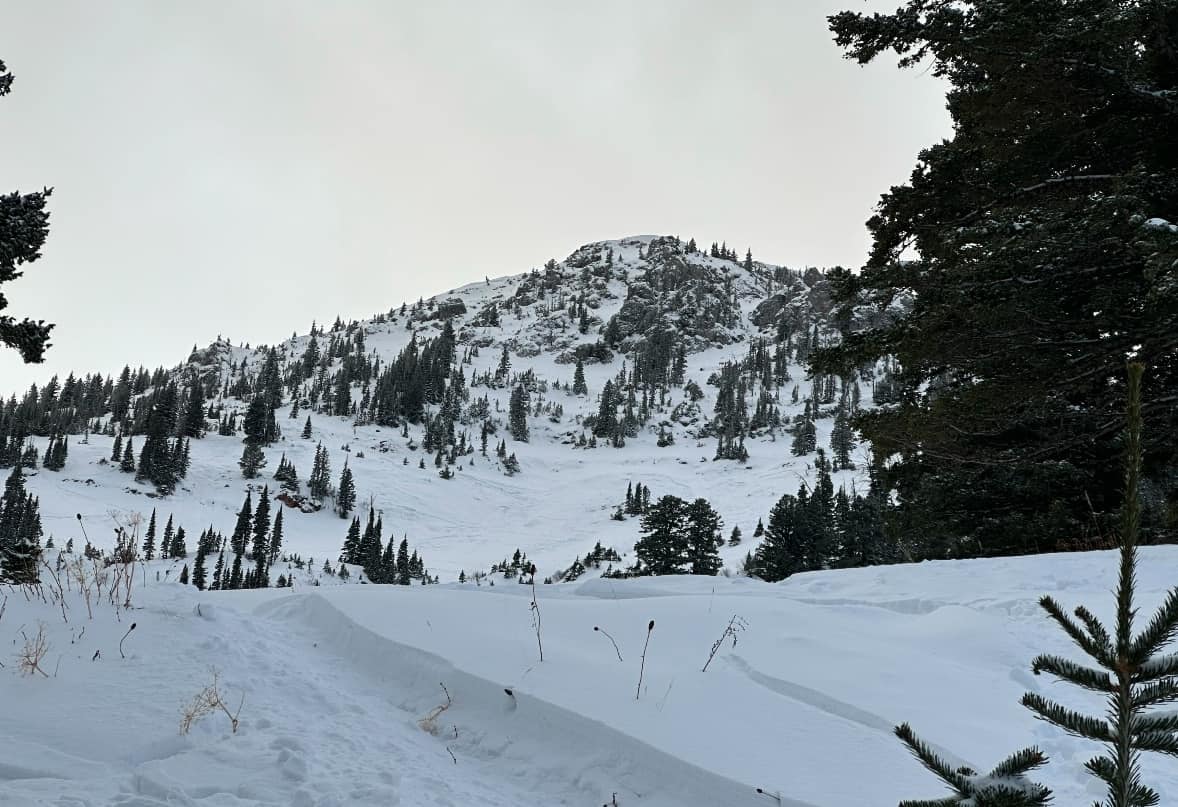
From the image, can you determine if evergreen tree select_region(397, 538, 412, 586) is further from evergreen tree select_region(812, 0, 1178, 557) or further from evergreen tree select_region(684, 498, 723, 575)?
evergreen tree select_region(812, 0, 1178, 557)

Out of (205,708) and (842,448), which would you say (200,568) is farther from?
(842,448)

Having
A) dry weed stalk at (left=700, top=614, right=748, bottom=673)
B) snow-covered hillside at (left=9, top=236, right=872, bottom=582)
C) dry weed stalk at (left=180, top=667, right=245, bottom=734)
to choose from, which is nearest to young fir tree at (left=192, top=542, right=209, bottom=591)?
snow-covered hillside at (left=9, top=236, right=872, bottom=582)

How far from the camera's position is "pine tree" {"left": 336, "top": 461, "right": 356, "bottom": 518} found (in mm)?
67812

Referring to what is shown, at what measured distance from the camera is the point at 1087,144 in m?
8.86

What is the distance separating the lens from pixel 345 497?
67812 mm

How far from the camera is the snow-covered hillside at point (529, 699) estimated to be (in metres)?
3.07

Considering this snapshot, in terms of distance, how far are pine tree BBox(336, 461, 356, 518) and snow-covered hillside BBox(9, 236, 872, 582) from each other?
1179mm

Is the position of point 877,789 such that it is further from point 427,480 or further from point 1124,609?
point 427,480

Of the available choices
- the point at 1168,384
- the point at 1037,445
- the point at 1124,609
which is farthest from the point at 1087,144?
the point at 1124,609

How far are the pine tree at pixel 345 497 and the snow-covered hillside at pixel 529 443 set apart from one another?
1.18 metres

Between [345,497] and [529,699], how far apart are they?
69.7 meters

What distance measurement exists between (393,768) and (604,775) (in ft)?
3.88

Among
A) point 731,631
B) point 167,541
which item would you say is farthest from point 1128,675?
point 167,541

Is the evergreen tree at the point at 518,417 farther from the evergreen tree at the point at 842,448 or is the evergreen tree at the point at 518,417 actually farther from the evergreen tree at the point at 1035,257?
the evergreen tree at the point at 1035,257
